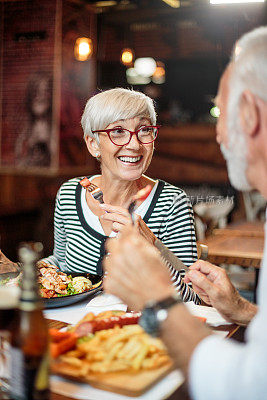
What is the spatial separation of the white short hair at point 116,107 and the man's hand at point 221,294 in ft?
2.85

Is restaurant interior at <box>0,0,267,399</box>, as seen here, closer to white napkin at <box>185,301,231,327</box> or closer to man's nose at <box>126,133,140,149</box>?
man's nose at <box>126,133,140,149</box>

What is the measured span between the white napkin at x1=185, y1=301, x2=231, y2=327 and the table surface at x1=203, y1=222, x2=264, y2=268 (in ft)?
5.11

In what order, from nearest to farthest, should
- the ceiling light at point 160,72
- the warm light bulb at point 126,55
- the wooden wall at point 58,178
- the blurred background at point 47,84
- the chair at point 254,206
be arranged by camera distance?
the wooden wall at point 58,178 < the blurred background at point 47,84 < the warm light bulb at point 126,55 < the chair at point 254,206 < the ceiling light at point 160,72

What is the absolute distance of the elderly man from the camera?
0.86 meters

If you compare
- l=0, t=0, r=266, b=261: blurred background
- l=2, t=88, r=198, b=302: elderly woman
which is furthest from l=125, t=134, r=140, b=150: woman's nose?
l=0, t=0, r=266, b=261: blurred background

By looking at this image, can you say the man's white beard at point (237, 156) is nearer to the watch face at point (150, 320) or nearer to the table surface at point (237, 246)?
the watch face at point (150, 320)

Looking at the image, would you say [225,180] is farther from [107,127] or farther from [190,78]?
[107,127]

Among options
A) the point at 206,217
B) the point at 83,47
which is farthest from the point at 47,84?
the point at 206,217

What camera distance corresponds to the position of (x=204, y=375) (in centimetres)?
89

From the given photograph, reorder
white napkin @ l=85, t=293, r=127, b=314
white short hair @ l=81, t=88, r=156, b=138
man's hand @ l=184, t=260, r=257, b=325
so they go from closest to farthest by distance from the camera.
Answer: man's hand @ l=184, t=260, r=257, b=325 → white napkin @ l=85, t=293, r=127, b=314 → white short hair @ l=81, t=88, r=156, b=138

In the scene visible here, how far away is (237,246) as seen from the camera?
3.48 metres

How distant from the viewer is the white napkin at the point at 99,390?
0.99 metres

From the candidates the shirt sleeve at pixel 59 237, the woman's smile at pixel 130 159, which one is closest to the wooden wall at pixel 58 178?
the shirt sleeve at pixel 59 237

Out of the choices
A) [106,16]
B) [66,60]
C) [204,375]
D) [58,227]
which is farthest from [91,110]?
[106,16]
